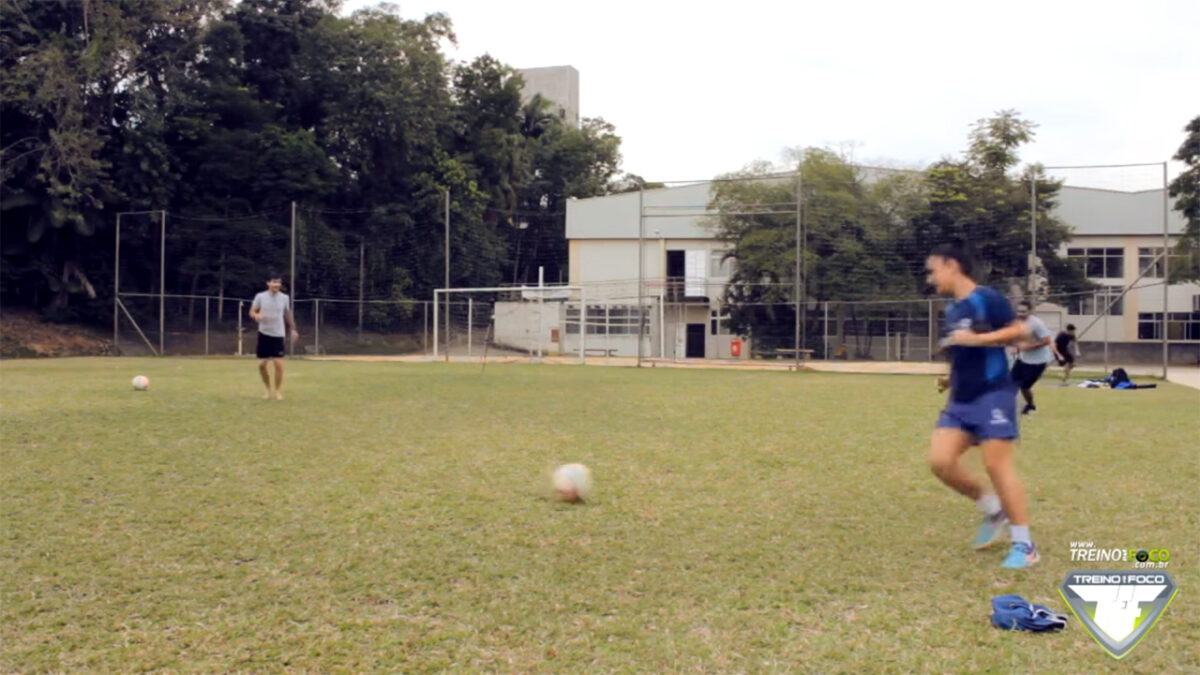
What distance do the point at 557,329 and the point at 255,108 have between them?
17.1 metres

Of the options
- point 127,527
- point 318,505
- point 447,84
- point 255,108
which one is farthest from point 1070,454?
point 447,84

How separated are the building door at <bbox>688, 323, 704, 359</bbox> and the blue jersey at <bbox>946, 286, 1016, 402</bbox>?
135 ft

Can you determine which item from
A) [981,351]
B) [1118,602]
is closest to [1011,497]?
[981,351]

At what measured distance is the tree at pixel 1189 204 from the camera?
33.5m

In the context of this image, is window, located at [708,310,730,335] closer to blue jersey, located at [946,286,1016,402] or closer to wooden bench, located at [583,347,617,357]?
wooden bench, located at [583,347,617,357]

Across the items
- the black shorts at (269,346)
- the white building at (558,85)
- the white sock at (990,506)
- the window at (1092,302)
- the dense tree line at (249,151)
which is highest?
the white building at (558,85)

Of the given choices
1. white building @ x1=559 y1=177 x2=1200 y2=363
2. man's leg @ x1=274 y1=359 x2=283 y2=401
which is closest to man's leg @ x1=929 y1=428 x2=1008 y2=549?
man's leg @ x1=274 y1=359 x2=283 y2=401

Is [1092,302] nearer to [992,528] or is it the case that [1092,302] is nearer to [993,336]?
[992,528]

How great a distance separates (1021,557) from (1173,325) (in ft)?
149

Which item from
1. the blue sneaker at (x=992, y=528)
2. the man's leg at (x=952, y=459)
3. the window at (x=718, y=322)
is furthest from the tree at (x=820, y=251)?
the blue sneaker at (x=992, y=528)

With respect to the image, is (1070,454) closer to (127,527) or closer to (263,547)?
(263,547)

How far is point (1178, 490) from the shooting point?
700cm

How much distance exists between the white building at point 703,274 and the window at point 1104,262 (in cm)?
5

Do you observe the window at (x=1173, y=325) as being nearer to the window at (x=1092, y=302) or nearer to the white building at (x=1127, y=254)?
the white building at (x=1127, y=254)
